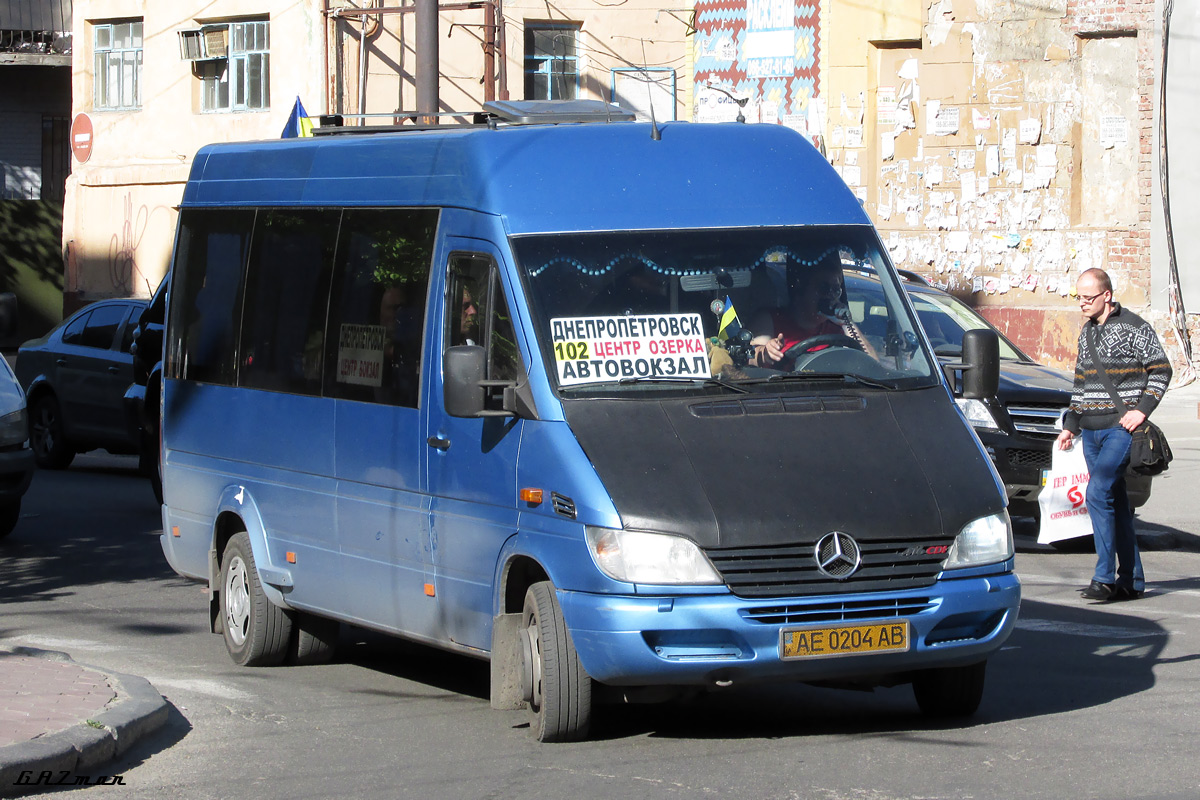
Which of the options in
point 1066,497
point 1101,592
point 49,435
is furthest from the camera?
point 49,435

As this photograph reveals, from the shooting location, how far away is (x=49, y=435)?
18.0 m

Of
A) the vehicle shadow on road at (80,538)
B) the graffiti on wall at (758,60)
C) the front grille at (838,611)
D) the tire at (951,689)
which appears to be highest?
the graffiti on wall at (758,60)

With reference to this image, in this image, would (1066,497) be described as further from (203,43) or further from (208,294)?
(203,43)

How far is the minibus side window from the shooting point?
22.9 ft

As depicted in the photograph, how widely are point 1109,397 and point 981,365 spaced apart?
295cm

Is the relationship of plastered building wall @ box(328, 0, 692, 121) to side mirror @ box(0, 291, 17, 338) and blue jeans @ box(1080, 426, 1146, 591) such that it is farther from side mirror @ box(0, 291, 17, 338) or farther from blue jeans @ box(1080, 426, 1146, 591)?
blue jeans @ box(1080, 426, 1146, 591)

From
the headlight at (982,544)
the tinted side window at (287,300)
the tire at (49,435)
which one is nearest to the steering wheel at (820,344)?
the headlight at (982,544)

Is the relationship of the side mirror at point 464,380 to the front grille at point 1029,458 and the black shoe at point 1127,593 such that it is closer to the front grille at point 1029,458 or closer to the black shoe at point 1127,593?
the black shoe at point 1127,593

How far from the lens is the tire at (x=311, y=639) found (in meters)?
8.83

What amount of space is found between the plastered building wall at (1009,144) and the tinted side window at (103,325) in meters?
11.9

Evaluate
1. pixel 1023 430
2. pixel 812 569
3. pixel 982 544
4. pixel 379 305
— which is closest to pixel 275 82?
pixel 1023 430

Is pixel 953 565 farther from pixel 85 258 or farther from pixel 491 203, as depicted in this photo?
pixel 85 258

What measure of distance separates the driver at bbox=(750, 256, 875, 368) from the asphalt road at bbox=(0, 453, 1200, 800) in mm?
1551

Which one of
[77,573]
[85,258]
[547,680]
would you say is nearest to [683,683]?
[547,680]
